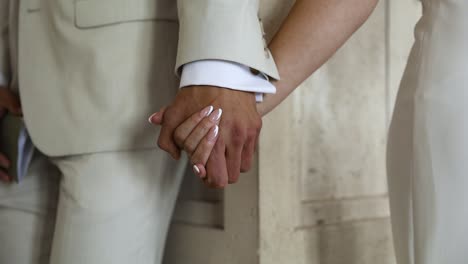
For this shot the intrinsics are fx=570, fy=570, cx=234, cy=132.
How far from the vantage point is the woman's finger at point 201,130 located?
66 centimetres

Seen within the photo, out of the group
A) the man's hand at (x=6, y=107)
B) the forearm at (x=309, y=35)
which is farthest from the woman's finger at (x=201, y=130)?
the man's hand at (x=6, y=107)

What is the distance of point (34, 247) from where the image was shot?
1.02 meters

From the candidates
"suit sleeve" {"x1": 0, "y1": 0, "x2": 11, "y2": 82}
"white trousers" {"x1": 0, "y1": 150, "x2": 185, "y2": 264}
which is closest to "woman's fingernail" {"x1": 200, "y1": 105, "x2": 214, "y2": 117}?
"white trousers" {"x1": 0, "y1": 150, "x2": 185, "y2": 264}

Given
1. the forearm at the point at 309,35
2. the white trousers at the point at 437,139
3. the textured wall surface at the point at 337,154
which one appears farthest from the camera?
the textured wall surface at the point at 337,154

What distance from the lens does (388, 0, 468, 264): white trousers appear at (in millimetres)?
615

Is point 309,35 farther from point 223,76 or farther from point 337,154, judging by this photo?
point 337,154

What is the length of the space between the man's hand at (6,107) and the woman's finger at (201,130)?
0.46 m

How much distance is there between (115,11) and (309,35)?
28 cm

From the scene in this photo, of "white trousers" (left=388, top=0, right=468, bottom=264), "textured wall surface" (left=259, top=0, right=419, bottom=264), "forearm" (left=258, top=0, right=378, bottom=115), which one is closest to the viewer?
"white trousers" (left=388, top=0, right=468, bottom=264)

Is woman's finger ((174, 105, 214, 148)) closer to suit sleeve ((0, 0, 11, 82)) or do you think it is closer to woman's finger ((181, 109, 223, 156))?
woman's finger ((181, 109, 223, 156))

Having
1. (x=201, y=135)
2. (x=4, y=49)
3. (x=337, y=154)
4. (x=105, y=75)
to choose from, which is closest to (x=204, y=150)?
(x=201, y=135)

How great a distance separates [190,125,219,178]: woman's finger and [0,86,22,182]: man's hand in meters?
0.47

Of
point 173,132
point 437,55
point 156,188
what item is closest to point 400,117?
point 437,55

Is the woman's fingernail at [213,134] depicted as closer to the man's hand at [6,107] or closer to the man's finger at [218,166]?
the man's finger at [218,166]
